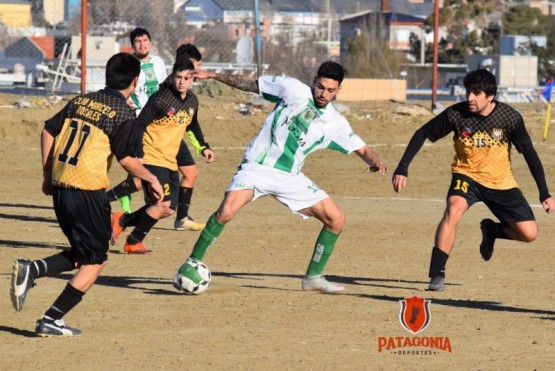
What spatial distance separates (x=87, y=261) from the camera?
8109 millimetres

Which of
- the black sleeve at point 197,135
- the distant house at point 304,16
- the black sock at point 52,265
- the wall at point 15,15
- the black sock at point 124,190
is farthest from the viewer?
the distant house at point 304,16

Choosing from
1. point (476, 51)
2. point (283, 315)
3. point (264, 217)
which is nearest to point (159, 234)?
point (264, 217)

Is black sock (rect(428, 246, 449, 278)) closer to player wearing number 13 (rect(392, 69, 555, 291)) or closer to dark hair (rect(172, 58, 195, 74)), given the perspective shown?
player wearing number 13 (rect(392, 69, 555, 291))

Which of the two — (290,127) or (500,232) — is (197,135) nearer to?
(290,127)

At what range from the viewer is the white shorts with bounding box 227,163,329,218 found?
9.67 m

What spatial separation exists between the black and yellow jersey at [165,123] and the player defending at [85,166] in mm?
3616

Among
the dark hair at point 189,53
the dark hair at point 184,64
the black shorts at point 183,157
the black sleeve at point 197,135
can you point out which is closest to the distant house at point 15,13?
the black shorts at point 183,157

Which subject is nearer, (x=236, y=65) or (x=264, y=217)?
(x=264, y=217)

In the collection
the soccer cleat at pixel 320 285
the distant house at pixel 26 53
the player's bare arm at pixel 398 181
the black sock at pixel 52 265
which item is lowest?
the soccer cleat at pixel 320 285

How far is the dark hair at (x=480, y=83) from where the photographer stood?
390 inches

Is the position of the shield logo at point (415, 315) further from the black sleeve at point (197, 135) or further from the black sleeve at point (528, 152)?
the black sleeve at point (197, 135)

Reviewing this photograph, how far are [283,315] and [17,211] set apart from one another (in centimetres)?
730

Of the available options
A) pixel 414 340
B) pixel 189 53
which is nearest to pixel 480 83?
pixel 414 340

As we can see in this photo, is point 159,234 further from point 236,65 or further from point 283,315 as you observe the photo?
point 236,65
